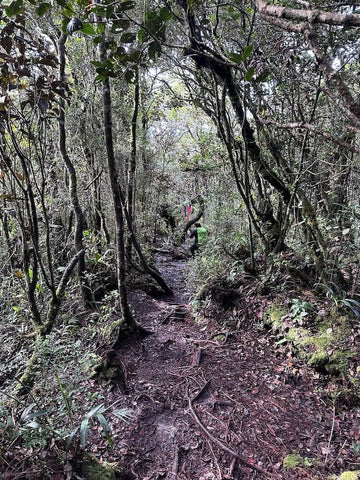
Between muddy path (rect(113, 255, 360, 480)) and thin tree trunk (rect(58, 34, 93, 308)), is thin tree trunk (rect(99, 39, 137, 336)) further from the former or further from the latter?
thin tree trunk (rect(58, 34, 93, 308))

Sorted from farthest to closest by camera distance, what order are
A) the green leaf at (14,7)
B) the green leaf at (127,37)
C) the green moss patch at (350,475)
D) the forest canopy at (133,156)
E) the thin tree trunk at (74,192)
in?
the thin tree trunk at (74,192) < the forest canopy at (133,156) < the green leaf at (127,37) < the green moss patch at (350,475) < the green leaf at (14,7)

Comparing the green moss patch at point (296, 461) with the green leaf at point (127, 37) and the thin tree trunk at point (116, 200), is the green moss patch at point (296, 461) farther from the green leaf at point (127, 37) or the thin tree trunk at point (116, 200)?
the green leaf at point (127, 37)

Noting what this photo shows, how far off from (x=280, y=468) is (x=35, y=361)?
244 cm

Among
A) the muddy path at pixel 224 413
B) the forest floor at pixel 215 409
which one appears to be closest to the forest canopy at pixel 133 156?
the forest floor at pixel 215 409

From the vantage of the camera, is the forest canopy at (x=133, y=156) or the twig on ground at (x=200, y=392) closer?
the forest canopy at (x=133, y=156)

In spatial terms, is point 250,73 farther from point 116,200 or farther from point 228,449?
point 228,449

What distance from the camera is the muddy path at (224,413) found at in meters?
2.48

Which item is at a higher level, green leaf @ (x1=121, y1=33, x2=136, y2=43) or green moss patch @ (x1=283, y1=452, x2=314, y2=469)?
green leaf @ (x1=121, y1=33, x2=136, y2=43)

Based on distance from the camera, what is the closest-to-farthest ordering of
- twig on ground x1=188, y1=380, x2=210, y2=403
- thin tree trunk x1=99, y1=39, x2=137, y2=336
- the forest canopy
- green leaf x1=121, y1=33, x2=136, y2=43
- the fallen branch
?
green leaf x1=121, y1=33, x2=136, y2=43 → the fallen branch → the forest canopy → twig on ground x1=188, y1=380, x2=210, y2=403 → thin tree trunk x1=99, y1=39, x2=137, y2=336

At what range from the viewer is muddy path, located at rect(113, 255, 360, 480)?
8.13 feet

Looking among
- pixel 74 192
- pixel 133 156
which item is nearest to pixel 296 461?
pixel 74 192

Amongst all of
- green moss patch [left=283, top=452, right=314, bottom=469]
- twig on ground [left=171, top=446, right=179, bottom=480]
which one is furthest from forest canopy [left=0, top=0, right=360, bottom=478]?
green moss patch [left=283, top=452, right=314, bottom=469]

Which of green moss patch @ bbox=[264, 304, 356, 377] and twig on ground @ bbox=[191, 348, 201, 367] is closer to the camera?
green moss patch @ bbox=[264, 304, 356, 377]

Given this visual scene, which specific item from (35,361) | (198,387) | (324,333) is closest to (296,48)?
(324,333)
